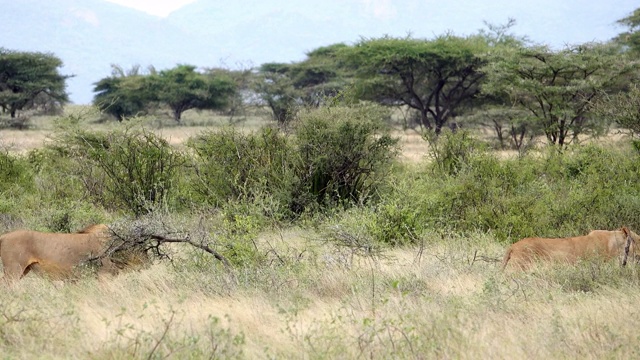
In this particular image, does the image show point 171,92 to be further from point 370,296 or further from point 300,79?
point 370,296

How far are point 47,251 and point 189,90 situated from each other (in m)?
36.6

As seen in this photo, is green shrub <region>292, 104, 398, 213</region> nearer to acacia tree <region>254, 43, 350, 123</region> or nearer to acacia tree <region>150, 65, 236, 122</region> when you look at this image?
acacia tree <region>254, 43, 350, 123</region>

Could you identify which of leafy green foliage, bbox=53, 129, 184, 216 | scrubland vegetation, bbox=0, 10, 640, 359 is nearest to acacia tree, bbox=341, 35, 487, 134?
scrubland vegetation, bbox=0, 10, 640, 359

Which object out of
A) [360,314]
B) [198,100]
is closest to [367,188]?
[360,314]

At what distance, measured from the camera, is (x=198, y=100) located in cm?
4431

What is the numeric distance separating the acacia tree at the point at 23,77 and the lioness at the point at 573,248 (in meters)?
36.6

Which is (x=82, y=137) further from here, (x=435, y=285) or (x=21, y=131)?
(x=21, y=131)

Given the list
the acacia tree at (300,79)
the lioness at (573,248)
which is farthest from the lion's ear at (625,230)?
the acacia tree at (300,79)

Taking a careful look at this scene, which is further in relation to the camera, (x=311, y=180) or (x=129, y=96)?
(x=129, y=96)

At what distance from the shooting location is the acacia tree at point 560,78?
67.4ft

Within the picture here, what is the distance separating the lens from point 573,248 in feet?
22.2

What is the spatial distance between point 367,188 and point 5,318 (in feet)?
22.5

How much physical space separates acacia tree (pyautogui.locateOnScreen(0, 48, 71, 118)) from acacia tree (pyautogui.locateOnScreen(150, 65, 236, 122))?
200 inches

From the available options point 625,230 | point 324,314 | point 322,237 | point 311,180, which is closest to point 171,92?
point 311,180
